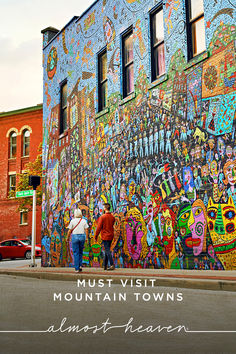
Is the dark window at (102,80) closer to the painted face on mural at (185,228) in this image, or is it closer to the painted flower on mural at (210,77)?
the painted flower on mural at (210,77)

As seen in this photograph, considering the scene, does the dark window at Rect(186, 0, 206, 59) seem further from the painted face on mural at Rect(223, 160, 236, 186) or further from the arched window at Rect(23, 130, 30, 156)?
the arched window at Rect(23, 130, 30, 156)

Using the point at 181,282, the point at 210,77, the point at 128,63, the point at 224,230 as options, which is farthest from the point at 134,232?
the point at 128,63

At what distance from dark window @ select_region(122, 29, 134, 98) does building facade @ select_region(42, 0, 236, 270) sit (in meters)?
0.03

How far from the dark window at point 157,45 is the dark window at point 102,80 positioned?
263 cm

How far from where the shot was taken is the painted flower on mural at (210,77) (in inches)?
405

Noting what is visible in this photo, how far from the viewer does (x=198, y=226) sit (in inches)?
407

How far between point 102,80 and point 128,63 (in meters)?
1.61

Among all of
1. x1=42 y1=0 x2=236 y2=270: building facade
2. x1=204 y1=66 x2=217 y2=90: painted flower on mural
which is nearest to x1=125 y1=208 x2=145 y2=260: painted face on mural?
x1=42 y1=0 x2=236 y2=270: building facade

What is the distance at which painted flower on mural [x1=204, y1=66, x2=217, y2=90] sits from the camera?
405 inches

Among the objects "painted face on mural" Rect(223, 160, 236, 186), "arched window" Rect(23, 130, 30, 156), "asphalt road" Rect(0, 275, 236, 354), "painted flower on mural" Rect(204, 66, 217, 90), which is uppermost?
"arched window" Rect(23, 130, 30, 156)

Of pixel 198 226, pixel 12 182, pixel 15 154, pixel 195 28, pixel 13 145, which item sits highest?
pixel 13 145

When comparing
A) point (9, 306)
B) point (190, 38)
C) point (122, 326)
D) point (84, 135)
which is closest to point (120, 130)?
point (84, 135)

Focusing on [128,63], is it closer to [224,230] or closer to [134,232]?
[134,232]

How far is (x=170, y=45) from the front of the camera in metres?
11.8
